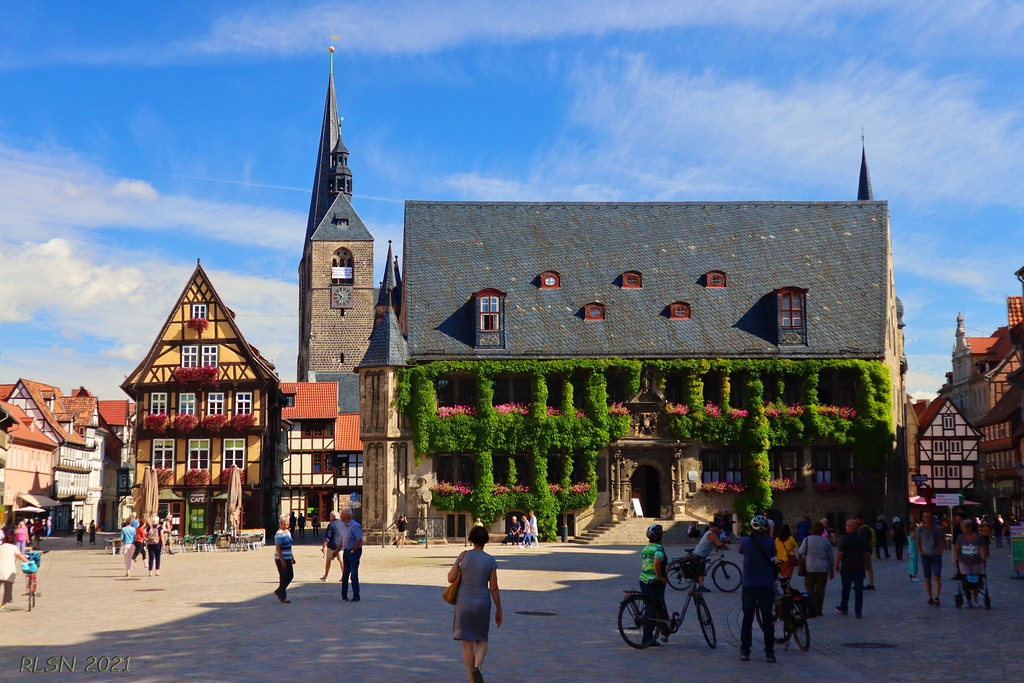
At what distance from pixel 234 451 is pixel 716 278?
79.8 feet

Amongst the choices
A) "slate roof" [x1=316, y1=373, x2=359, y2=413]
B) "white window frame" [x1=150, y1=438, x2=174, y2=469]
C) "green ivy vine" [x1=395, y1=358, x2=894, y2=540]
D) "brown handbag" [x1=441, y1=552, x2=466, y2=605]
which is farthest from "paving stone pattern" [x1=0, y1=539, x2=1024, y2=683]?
"slate roof" [x1=316, y1=373, x2=359, y2=413]

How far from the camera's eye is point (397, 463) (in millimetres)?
48500

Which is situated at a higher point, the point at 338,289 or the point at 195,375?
the point at 338,289

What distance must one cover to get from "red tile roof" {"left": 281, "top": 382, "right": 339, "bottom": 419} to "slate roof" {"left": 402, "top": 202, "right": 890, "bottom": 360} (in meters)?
26.2

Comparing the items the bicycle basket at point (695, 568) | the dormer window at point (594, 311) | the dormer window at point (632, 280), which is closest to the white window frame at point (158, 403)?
the dormer window at point (594, 311)

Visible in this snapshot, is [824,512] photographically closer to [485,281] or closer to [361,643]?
[485,281]

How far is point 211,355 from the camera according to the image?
54469 millimetres

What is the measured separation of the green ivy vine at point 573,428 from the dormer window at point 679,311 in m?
2.67

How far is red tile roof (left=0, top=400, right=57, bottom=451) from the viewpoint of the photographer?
61241 millimetres

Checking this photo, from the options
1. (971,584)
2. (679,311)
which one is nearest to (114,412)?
(679,311)

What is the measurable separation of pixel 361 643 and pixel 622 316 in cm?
3655

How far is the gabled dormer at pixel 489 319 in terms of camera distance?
49344mm

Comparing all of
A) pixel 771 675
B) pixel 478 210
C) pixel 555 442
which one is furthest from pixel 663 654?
pixel 478 210

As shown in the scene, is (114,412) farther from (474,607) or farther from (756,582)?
(474,607)
